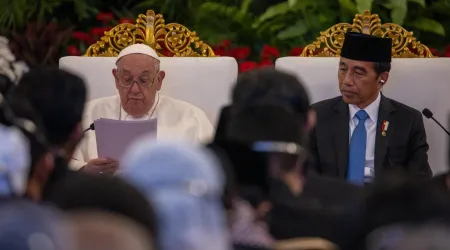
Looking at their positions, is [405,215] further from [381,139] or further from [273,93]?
[381,139]

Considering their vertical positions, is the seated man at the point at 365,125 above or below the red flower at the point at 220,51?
below

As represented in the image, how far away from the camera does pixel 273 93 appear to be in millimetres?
1463

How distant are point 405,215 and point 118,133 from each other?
7.14 ft

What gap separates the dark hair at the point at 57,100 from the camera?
4.82 ft

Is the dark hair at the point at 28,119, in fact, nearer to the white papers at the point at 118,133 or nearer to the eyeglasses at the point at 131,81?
the white papers at the point at 118,133

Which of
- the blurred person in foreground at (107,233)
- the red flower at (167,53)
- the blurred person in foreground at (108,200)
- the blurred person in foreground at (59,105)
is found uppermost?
the red flower at (167,53)

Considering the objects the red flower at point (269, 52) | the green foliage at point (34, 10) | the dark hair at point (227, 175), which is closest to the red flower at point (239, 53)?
the red flower at point (269, 52)

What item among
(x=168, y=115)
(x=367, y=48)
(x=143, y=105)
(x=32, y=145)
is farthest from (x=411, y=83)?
(x=32, y=145)

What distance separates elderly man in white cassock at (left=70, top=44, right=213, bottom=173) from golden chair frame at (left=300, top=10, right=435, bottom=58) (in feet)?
2.16

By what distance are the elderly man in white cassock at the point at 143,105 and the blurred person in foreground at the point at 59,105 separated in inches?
95.1

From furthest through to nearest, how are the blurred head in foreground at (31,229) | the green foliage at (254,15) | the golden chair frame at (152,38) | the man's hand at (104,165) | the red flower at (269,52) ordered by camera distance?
the green foliage at (254,15)
the red flower at (269,52)
the golden chair frame at (152,38)
the man's hand at (104,165)
the blurred head in foreground at (31,229)

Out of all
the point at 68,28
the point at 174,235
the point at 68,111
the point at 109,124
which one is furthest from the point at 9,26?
the point at 174,235

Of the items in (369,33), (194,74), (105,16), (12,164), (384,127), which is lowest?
(384,127)

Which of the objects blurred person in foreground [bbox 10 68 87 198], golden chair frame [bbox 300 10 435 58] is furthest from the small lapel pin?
blurred person in foreground [bbox 10 68 87 198]
